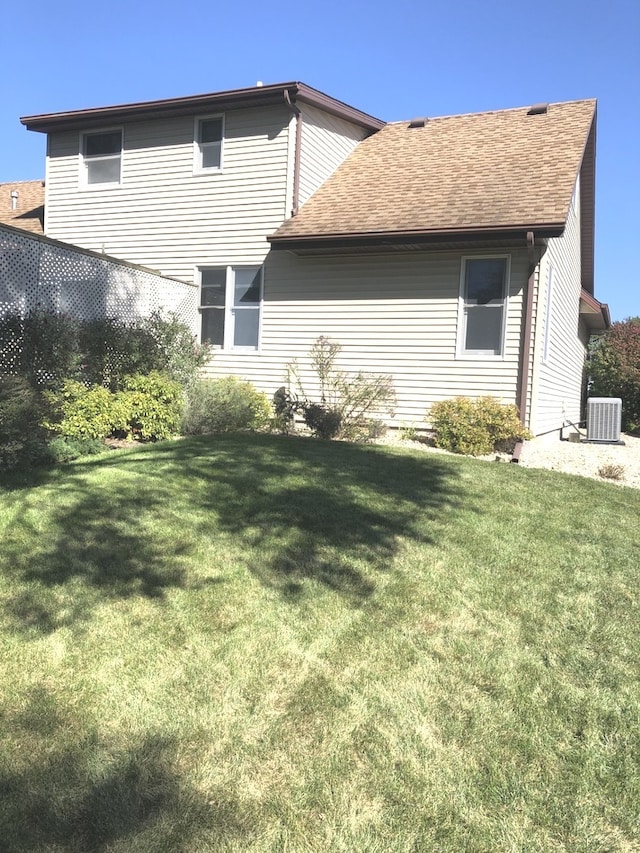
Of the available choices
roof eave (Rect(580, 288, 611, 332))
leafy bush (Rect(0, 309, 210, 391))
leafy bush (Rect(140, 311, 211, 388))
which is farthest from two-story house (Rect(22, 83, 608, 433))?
roof eave (Rect(580, 288, 611, 332))

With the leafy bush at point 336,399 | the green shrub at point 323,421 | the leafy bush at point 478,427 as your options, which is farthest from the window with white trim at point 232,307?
the leafy bush at point 478,427

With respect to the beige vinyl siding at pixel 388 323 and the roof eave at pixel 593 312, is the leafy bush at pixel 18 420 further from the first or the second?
the roof eave at pixel 593 312

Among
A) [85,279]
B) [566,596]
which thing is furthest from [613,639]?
[85,279]

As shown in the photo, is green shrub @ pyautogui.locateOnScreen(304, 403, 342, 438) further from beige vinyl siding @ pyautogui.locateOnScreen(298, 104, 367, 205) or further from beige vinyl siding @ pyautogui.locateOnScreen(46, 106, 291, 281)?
beige vinyl siding @ pyautogui.locateOnScreen(298, 104, 367, 205)

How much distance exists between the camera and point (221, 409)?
973cm

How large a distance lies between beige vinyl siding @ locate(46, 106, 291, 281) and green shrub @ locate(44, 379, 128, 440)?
569 cm

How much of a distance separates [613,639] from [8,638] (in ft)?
10.7

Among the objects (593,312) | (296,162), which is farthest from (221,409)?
(593,312)

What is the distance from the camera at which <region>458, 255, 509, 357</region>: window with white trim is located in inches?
426

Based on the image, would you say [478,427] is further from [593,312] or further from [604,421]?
[593,312]

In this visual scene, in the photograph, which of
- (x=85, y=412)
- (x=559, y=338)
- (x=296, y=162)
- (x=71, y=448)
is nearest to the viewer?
(x=71, y=448)

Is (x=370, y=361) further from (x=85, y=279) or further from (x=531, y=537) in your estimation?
(x=531, y=537)

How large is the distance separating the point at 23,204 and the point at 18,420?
14200 millimetres

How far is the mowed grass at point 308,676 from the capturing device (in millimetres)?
2232
